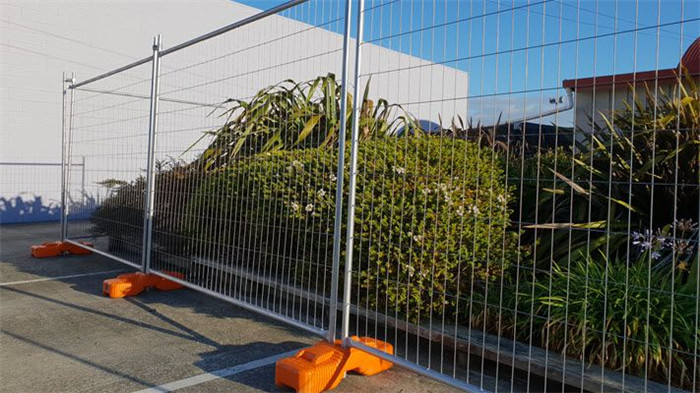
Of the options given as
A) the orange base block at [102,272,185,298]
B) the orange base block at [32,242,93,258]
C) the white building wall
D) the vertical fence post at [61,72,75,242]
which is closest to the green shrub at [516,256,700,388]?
the orange base block at [102,272,185,298]

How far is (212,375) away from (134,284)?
2643 mm

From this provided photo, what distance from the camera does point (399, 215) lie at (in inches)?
159

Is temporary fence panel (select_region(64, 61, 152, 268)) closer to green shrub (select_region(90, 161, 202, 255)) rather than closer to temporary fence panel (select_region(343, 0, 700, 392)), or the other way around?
green shrub (select_region(90, 161, 202, 255))

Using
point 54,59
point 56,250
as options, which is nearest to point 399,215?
point 56,250

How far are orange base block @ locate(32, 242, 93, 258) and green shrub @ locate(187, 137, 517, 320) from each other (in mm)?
4293

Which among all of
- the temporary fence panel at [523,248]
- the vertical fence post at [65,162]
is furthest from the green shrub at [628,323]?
the vertical fence post at [65,162]

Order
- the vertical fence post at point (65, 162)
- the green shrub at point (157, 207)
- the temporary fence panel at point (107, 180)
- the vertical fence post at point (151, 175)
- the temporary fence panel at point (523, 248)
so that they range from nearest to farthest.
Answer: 1. the temporary fence panel at point (523, 248)
2. the green shrub at point (157, 207)
3. the vertical fence post at point (151, 175)
4. the temporary fence panel at point (107, 180)
5. the vertical fence post at point (65, 162)

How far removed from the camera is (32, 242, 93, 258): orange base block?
8.29m

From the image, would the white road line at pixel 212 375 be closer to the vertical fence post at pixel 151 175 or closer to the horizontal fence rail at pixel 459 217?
the horizontal fence rail at pixel 459 217

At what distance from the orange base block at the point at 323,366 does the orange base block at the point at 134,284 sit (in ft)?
9.67

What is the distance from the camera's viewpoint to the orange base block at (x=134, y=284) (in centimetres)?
591

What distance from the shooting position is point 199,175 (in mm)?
5711

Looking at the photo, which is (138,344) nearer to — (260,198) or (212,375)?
(212,375)

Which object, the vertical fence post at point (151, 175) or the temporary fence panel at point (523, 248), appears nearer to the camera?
the temporary fence panel at point (523, 248)
